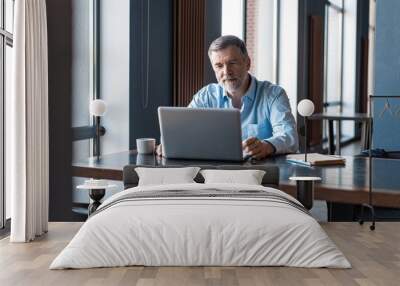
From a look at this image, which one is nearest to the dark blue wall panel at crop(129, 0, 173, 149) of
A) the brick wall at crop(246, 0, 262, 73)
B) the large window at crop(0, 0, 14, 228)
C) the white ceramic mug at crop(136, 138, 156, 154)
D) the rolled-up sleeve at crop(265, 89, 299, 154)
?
the large window at crop(0, 0, 14, 228)

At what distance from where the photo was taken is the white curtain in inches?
181

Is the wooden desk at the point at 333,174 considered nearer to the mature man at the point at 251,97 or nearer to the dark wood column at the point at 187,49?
the mature man at the point at 251,97

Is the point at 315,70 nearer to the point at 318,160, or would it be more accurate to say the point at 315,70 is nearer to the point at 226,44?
the point at 226,44

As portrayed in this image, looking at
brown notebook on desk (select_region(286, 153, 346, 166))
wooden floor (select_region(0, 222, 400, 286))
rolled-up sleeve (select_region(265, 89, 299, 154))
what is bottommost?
wooden floor (select_region(0, 222, 400, 286))

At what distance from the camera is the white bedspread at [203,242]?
3.80 metres

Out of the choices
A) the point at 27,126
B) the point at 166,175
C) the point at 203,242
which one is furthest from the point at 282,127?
the point at 27,126

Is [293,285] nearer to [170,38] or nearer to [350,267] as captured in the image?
[350,267]

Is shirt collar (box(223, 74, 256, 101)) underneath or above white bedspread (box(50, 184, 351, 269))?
above

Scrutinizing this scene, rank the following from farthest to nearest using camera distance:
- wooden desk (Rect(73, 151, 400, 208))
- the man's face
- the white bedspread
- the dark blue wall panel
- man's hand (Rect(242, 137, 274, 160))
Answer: the dark blue wall panel, the man's face, man's hand (Rect(242, 137, 274, 160)), wooden desk (Rect(73, 151, 400, 208)), the white bedspread

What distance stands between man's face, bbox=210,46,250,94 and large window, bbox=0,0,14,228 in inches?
57.0

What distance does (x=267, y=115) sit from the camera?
Result: 5.25 meters

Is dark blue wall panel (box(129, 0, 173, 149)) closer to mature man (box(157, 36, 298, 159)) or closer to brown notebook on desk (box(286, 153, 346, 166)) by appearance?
mature man (box(157, 36, 298, 159))

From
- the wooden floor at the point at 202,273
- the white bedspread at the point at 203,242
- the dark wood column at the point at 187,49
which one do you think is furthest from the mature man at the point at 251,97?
the dark wood column at the point at 187,49

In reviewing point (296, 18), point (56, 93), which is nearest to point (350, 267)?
point (56, 93)
